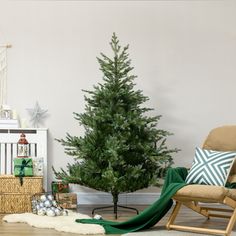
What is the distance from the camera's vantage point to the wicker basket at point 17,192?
5223 mm

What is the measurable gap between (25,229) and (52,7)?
2.73 meters

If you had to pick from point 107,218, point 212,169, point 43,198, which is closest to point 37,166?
point 43,198

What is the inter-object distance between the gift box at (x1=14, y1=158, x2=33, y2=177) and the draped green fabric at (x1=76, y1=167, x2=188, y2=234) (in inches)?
42.0

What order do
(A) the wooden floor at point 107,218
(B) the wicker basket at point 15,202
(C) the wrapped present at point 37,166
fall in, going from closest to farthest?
(A) the wooden floor at point 107,218, (B) the wicker basket at point 15,202, (C) the wrapped present at point 37,166

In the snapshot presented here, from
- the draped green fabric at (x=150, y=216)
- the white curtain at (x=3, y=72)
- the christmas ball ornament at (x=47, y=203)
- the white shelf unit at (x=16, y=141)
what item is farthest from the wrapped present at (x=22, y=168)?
the draped green fabric at (x=150, y=216)

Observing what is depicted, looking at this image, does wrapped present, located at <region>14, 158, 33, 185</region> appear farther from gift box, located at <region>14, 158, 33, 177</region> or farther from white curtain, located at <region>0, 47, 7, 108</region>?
white curtain, located at <region>0, 47, 7, 108</region>

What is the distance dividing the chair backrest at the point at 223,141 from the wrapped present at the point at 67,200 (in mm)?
1519

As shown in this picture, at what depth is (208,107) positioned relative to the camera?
6.04 metres

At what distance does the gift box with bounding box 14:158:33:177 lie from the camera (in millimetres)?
5289

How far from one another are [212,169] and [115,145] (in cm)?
91

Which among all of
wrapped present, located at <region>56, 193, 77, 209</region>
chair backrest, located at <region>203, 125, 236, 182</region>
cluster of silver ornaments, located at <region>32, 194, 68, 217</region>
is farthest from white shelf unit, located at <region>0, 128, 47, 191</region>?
chair backrest, located at <region>203, 125, 236, 182</region>

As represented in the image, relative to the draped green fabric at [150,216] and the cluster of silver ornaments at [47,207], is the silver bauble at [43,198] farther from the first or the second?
the draped green fabric at [150,216]

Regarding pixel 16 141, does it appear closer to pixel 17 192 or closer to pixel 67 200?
pixel 17 192

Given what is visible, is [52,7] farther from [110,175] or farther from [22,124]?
[110,175]
